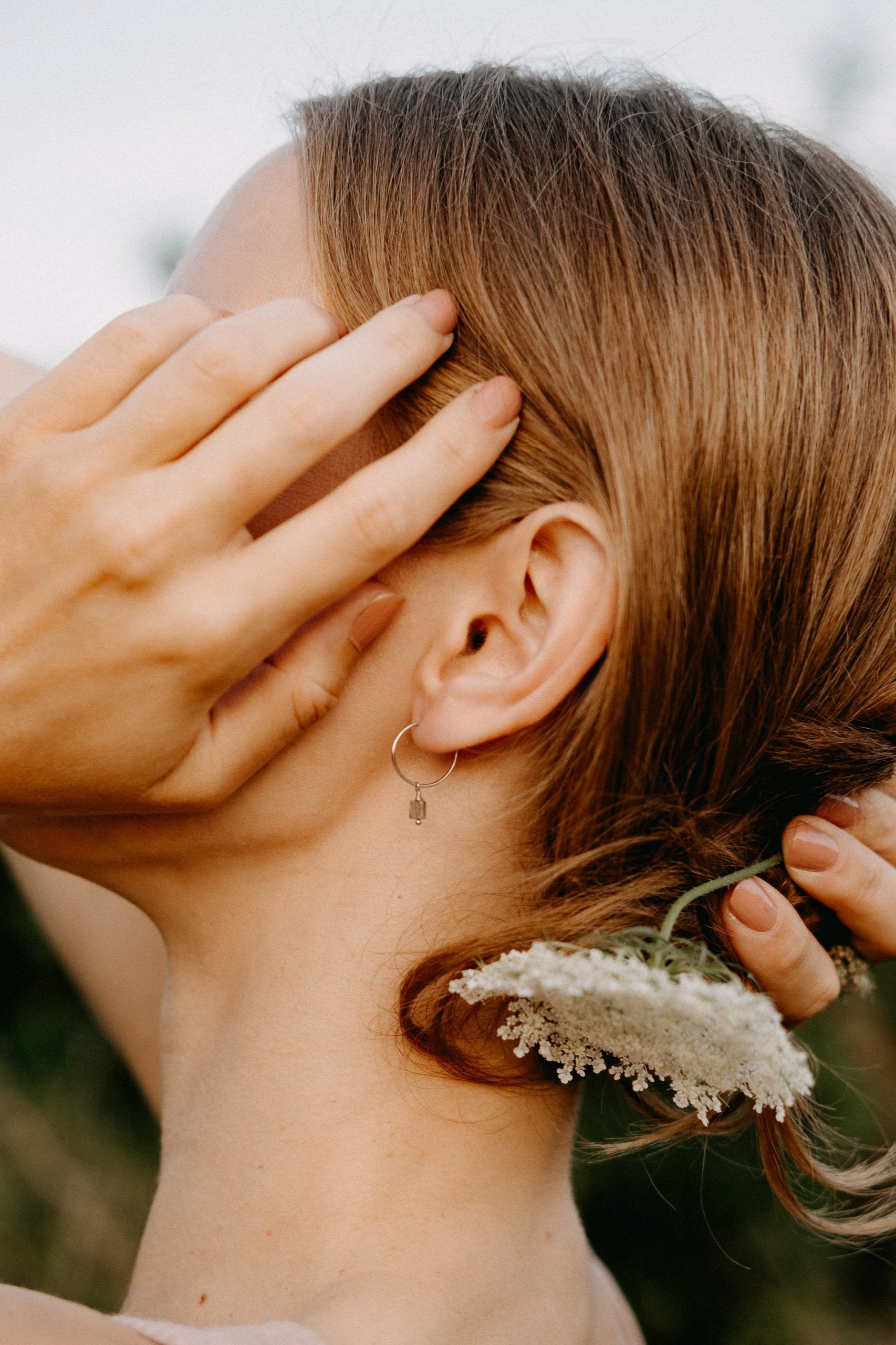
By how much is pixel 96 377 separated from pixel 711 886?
3.34 ft

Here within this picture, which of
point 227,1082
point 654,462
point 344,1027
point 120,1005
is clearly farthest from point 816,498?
point 120,1005

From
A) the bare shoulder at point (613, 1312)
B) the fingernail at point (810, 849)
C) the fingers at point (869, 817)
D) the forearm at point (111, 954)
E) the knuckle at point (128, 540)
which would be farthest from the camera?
Answer: the forearm at point (111, 954)

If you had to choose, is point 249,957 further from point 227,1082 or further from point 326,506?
point 326,506

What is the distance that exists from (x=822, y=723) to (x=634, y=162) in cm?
83

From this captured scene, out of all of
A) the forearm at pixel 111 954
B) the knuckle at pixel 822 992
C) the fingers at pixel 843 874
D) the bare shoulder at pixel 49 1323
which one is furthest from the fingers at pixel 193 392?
the forearm at pixel 111 954

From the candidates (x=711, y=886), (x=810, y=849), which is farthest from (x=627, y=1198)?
(x=711, y=886)

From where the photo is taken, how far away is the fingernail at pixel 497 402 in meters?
1.31

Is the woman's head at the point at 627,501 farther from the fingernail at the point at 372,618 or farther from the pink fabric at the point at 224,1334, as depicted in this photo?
the pink fabric at the point at 224,1334

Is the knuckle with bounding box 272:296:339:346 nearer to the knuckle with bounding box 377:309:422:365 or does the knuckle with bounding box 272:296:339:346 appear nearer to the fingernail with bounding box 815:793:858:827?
the knuckle with bounding box 377:309:422:365

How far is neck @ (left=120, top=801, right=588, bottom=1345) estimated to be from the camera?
1.36 meters

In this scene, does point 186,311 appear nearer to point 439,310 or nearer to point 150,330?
point 150,330

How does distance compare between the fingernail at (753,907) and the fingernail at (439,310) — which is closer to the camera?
the fingernail at (439,310)

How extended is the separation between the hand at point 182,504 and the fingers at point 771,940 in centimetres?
72

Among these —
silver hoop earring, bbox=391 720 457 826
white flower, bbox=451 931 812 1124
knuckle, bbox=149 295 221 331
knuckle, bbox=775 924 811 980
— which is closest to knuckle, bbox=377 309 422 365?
knuckle, bbox=149 295 221 331
